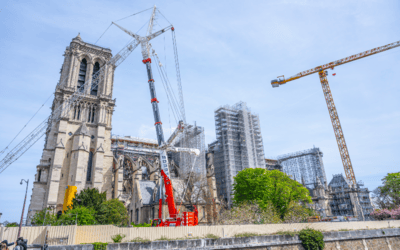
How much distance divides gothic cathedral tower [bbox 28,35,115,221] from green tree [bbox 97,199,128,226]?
11.1 meters

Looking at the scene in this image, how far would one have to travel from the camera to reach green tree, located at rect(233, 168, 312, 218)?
3431 centimetres

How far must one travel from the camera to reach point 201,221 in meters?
38.8

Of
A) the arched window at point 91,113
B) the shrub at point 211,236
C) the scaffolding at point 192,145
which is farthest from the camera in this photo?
the scaffolding at point 192,145

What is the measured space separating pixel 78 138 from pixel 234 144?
33350 millimetres

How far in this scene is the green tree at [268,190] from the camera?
3431 cm

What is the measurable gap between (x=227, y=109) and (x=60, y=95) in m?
36.5

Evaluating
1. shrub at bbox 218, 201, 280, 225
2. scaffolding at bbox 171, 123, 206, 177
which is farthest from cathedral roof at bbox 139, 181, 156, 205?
shrub at bbox 218, 201, 280, 225

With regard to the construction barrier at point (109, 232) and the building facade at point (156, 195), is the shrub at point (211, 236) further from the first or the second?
the building facade at point (156, 195)

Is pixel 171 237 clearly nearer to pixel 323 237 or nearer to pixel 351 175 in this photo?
pixel 323 237

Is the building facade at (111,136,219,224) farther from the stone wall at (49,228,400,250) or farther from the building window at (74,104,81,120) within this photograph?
the stone wall at (49,228,400,250)

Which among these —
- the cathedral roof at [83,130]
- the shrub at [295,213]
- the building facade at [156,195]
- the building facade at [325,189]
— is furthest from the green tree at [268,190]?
the cathedral roof at [83,130]

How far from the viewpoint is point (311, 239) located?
67.2ft

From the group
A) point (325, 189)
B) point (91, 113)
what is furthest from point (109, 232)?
point (325, 189)

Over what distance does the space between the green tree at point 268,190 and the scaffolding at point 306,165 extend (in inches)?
2131
